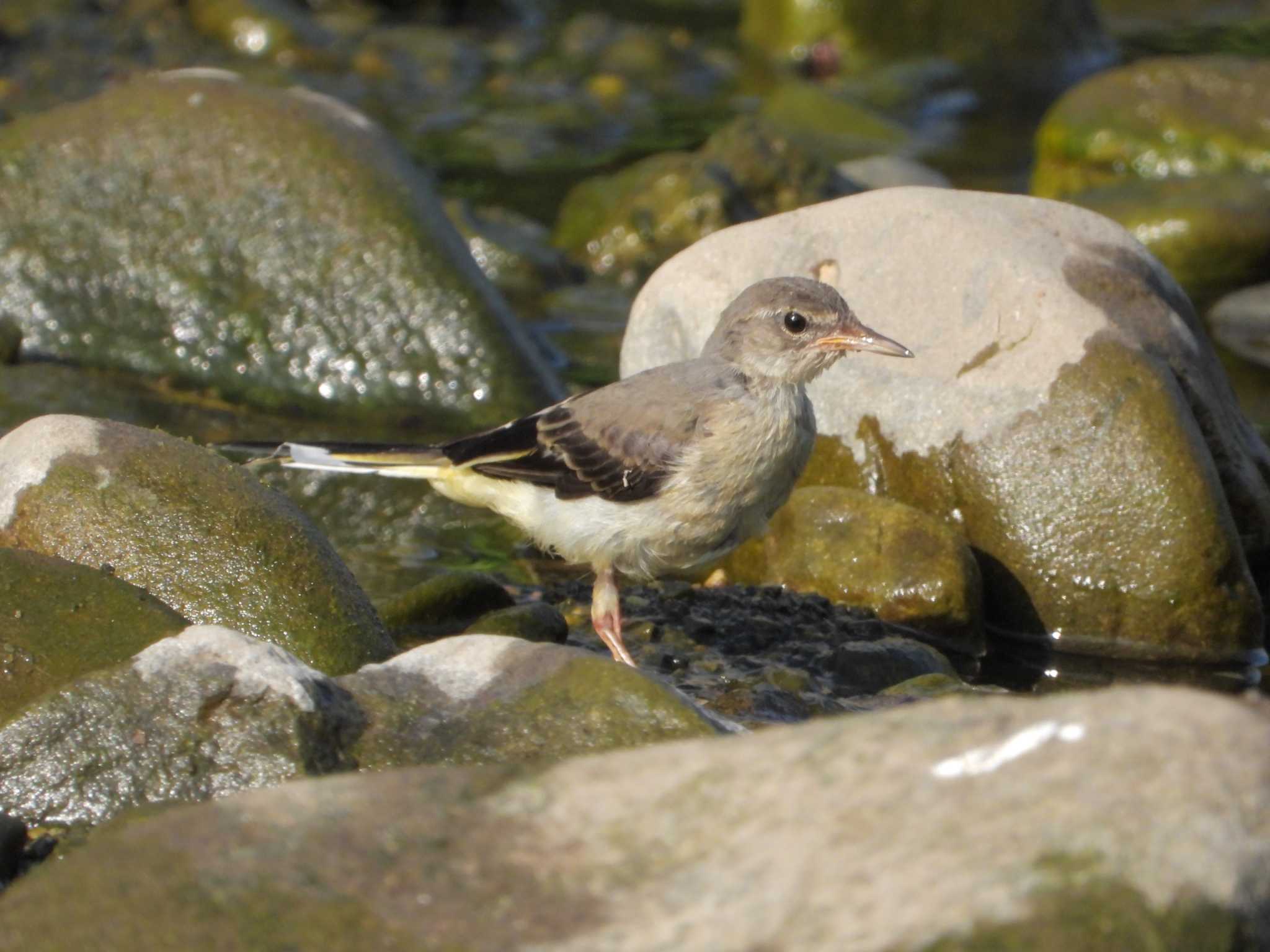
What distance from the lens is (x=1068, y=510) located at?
7734 millimetres

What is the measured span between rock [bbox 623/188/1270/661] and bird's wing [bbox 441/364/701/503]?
1.34 m

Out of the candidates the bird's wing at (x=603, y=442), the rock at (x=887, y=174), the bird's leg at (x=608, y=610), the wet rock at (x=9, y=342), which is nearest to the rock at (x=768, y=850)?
the bird's wing at (x=603, y=442)

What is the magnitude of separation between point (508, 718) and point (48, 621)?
1.63 metres

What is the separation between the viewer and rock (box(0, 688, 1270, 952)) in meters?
3.00

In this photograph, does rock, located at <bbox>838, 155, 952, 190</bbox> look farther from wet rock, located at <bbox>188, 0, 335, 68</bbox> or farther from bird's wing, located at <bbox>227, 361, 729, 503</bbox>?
bird's wing, located at <bbox>227, 361, 729, 503</bbox>

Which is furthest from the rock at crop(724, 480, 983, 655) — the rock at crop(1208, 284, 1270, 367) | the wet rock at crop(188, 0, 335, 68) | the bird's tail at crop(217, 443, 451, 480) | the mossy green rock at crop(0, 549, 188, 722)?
the wet rock at crop(188, 0, 335, 68)

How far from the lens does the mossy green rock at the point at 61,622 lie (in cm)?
526

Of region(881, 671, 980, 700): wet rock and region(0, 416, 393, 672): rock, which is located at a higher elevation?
region(0, 416, 393, 672): rock

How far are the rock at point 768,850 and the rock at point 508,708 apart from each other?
1.10 meters

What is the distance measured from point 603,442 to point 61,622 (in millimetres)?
2547

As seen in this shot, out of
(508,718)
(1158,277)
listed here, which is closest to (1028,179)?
(1158,277)

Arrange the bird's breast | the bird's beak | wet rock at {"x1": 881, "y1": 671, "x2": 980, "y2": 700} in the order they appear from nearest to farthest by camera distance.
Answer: wet rock at {"x1": 881, "y1": 671, "x2": 980, "y2": 700}, the bird's breast, the bird's beak

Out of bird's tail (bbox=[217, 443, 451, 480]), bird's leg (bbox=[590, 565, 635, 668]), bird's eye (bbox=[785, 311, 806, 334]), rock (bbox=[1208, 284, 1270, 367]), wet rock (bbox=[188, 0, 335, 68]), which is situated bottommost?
rock (bbox=[1208, 284, 1270, 367])

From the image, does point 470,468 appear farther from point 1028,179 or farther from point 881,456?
point 1028,179
